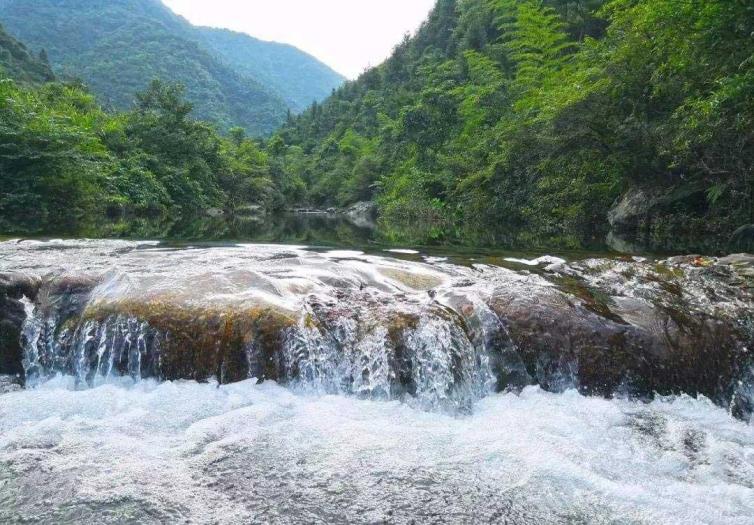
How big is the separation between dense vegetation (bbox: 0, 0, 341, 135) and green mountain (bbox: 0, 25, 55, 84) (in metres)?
20.3

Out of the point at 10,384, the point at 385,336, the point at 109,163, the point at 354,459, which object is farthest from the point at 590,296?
the point at 109,163

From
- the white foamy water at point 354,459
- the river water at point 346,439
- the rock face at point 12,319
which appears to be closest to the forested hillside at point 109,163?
the rock face at point 12,319

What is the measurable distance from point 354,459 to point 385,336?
154 cm

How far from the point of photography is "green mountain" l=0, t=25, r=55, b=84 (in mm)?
46844

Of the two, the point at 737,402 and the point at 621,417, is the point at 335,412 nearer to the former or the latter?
the point at 621,417

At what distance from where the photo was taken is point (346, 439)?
358 cm

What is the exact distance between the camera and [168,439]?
350cm

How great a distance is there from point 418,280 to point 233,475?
3.65 m

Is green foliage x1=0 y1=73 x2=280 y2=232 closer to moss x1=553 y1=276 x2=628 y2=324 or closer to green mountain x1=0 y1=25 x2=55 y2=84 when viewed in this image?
moss x1=553 y1=276 x2=628 y2=324

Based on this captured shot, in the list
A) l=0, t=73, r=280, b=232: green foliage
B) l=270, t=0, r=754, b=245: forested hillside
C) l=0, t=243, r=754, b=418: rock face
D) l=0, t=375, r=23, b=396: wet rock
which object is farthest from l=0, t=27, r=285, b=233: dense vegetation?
l=270, t=0, r=754, b=245: forested hillside

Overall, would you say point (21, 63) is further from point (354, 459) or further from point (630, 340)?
point (630, 340)

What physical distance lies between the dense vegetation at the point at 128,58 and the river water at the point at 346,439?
79.0m

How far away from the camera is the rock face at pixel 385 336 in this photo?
15.0 feet

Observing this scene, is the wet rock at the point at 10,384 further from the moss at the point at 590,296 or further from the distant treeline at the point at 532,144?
the distant treeline at the point at 532,144
